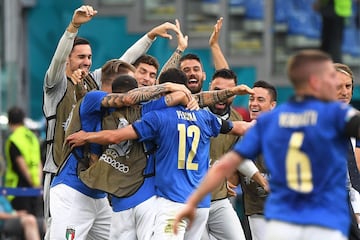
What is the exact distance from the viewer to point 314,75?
8.30 meters

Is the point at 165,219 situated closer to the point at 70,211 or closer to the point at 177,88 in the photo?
the point at 177,88

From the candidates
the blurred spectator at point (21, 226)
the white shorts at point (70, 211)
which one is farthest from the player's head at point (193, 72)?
the blurred spectator at point (21, 226)

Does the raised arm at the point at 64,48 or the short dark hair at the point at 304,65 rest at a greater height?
the short dark hair at the point at 304,65

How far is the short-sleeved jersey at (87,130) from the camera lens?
462 inches

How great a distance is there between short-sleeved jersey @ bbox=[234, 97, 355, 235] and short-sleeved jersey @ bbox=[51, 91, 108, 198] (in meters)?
3.56

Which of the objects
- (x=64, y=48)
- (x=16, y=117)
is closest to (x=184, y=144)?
(x=64, y=48)

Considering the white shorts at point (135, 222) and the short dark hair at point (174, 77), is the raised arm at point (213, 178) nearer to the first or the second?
the white shorts at point (135, 222)

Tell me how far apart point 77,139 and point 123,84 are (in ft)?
2.33

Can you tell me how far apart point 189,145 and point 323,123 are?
10.9 ft

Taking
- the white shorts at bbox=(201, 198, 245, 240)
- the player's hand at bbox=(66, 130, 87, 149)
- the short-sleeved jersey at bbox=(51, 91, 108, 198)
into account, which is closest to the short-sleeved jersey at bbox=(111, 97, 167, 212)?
the short-sleeved jersey at bbox=(51, 91, 108, 198)

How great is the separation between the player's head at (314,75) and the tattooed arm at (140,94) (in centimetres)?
310

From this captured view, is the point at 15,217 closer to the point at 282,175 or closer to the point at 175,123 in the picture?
the point at 175,123

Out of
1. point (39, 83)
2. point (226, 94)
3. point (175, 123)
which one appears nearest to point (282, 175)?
point (175, 123)

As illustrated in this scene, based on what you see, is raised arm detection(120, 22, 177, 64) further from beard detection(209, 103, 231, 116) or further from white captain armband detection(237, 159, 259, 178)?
white captain armband detection(237, 159, 259, 178)
